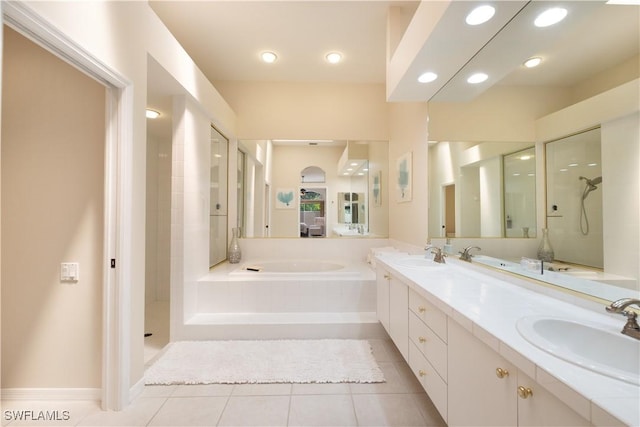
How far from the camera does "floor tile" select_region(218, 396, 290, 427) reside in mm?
1556

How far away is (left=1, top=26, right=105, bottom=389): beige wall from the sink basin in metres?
2.16

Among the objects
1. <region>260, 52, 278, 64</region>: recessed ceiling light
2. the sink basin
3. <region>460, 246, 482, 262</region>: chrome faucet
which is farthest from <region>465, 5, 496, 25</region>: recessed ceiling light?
<region>260, 52, 278, 64</region>: recessed ceiling light

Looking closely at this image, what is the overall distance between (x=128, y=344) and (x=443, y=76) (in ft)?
9.52

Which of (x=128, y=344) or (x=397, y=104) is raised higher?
(x=397, y=104)

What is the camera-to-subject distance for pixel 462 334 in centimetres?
110

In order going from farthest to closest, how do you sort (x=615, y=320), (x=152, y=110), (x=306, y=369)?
(x=152, y=110)
(x=306, y=369)
(x=615, y=320)

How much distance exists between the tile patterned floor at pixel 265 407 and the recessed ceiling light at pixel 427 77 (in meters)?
2.30


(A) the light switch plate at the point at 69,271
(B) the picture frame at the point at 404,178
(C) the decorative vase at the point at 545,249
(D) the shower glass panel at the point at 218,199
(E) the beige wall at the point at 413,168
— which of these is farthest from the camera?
(D) the shower glass panel at the point at 218,199

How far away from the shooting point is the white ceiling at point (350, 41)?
1165 millimetres

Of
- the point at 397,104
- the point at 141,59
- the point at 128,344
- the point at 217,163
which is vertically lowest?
the point at 128,344

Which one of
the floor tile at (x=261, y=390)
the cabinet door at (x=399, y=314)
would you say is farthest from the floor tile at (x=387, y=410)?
the floor tile at (x=261, y=390)

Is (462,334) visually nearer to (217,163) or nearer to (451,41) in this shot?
(451,41)

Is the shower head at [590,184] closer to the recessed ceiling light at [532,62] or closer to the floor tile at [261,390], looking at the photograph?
the recessed ceiling light at [532,62]

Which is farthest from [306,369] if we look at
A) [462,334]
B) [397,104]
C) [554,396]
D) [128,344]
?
[397,104]
